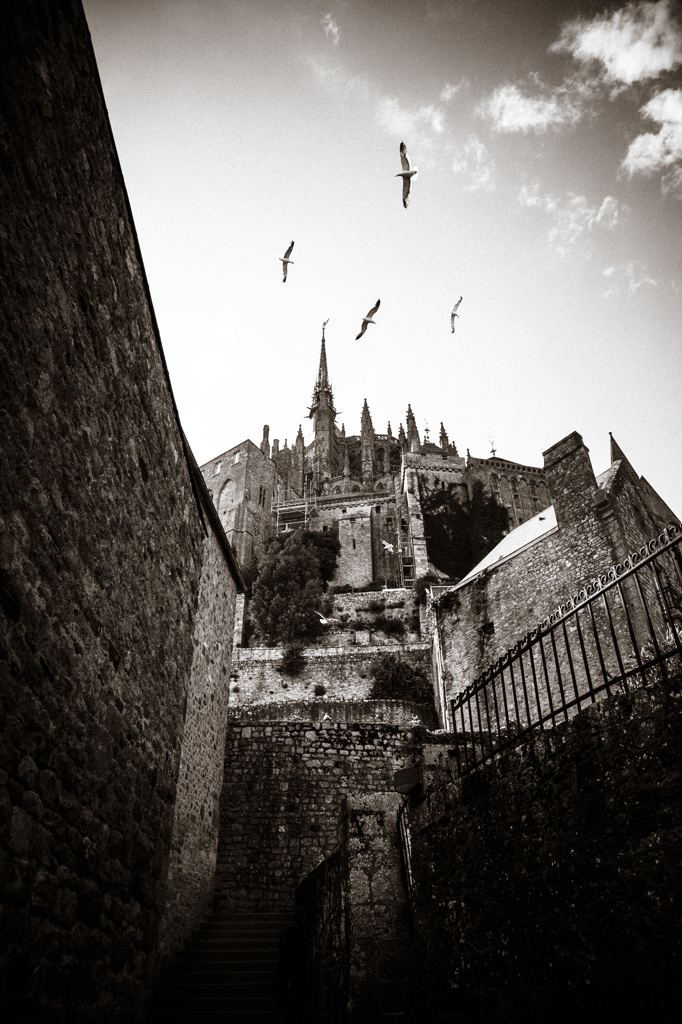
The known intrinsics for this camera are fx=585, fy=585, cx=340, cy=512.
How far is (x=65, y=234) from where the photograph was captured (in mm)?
3268

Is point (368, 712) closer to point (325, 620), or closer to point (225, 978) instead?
point (325, 620)

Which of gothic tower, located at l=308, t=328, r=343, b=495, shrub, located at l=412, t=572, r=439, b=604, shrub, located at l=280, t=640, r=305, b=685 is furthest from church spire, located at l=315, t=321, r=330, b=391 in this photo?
shrub, located at l=280, t=640, r=305, b=685

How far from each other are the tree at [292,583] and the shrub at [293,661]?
2.60 meters

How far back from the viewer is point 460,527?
4469 cm

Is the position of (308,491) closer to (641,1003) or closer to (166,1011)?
(166,1011)

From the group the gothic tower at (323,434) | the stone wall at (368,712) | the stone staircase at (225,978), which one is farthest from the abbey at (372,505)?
the stone staircase at (225,978)

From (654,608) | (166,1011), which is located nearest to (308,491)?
(654,608)

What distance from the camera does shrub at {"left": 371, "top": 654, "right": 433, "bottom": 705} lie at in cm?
2625

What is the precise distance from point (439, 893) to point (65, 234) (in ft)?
17.0

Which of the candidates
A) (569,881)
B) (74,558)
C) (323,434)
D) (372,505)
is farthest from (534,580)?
(323,434)

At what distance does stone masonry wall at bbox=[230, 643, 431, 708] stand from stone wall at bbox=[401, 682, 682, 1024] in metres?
24.0

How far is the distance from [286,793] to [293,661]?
18.8m

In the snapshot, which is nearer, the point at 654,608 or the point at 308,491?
the point at 654,608

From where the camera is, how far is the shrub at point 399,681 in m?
26.2
